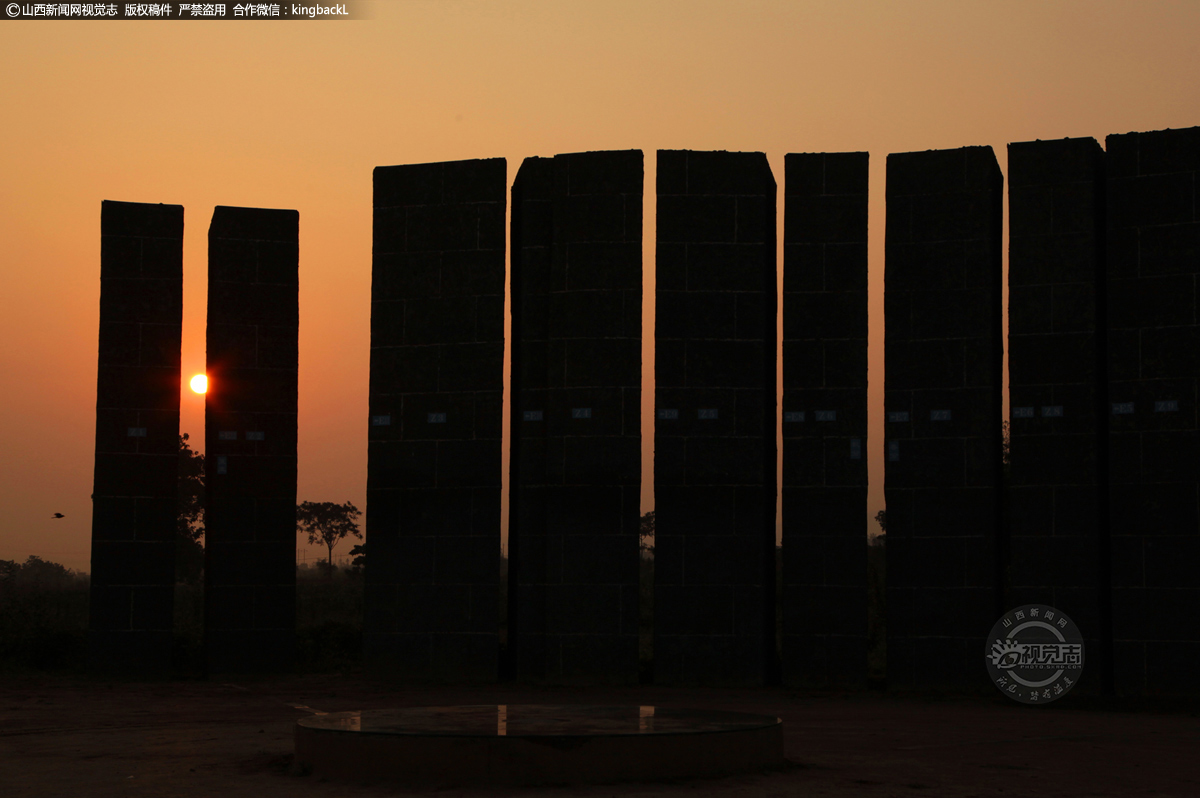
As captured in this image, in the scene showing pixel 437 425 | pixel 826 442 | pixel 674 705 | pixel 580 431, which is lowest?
pixel 674 705

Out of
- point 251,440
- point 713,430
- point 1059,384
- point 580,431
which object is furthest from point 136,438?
point 1059,384

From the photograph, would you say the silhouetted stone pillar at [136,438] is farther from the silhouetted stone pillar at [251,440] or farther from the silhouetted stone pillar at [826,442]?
the silhouetted stone pillar at [826,442]

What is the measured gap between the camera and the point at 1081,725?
15648 millimetres

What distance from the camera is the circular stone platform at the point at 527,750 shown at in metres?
9.94

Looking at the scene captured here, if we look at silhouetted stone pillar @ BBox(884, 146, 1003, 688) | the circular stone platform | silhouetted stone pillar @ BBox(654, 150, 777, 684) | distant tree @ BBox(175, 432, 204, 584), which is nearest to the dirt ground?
the circular stone platform

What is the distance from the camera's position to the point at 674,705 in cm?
1563

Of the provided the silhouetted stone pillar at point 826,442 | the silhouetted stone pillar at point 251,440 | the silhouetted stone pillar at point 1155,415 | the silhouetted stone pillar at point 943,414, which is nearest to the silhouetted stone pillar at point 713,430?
the silhouetted stone pillar at point 826,442

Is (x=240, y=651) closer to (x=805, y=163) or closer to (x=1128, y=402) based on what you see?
(x=805, y=163)

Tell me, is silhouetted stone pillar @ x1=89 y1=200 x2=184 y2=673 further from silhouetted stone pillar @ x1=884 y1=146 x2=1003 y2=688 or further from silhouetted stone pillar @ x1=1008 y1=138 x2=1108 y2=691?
silhouetted stone pillar @ x1=1008 y1=138 x2=1108 y2=691

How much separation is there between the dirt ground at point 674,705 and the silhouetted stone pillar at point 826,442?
1.04 metres

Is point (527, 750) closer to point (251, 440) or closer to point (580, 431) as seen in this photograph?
point (580, 431)

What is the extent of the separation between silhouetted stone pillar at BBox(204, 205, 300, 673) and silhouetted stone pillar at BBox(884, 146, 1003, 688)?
33.0 ft

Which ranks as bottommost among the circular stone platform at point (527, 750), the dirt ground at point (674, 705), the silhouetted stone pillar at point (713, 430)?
the dirt ground at point (674, 705)

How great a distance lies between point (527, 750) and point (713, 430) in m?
10.3
